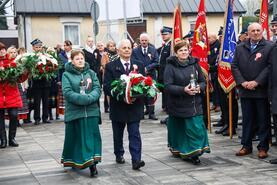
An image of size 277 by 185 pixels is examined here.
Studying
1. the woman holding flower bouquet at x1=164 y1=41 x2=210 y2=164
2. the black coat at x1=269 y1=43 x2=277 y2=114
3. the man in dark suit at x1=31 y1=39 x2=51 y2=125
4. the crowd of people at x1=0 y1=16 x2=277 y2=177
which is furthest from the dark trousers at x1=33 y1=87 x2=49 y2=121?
the black coat at x1=269 y1=43 x2=277 y2=114

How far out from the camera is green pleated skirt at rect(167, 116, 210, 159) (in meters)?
7.35

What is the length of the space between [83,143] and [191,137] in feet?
5.51

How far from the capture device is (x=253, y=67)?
761 centimetres

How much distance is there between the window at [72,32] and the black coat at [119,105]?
21.4m

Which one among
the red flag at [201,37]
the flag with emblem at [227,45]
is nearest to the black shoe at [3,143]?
the red flag at [201,37]

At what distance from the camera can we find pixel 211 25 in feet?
98.9

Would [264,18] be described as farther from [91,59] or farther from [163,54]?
[91,59]

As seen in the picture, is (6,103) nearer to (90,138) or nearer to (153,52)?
(90,138)

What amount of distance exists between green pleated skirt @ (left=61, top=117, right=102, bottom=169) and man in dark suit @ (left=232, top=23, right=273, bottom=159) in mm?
2448

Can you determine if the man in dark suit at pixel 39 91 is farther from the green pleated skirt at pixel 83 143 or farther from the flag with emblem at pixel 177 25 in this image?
the green pleated skirt at pixel 83 143

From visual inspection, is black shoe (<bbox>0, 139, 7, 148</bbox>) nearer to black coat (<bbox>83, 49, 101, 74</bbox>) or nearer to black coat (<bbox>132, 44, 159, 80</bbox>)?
black coat (<bbox>83, 49, 101, 74</bbox>)

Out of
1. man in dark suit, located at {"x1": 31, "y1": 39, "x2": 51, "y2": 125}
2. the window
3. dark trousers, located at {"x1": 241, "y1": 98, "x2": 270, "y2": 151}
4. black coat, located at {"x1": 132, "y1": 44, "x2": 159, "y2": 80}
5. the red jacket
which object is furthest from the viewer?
the window

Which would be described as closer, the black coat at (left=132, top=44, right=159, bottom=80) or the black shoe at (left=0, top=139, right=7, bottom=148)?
the black shoe at (left=0, top=139, right=7, bottom=148)

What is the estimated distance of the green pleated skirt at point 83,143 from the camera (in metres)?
6.83
